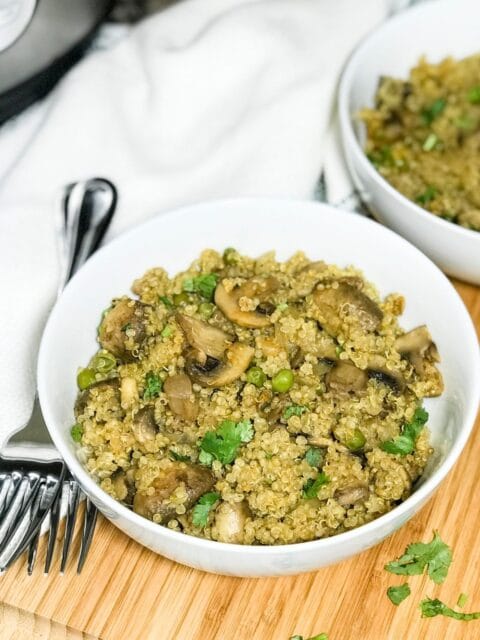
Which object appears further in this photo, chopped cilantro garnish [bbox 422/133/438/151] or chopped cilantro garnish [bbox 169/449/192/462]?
chopped cilantro garnish [bbox 422/133/438/151]

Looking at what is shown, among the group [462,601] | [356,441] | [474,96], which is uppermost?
[356,441]

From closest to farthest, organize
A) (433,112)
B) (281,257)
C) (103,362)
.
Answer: (103,362) < (281,257) < (433,112)

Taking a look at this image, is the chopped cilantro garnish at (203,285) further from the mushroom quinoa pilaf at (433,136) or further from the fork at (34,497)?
the mushroom quinoa pilaf at (433,136)

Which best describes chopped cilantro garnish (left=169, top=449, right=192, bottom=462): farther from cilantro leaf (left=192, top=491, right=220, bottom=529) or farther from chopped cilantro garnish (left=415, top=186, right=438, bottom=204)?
chopped cilantro garnish (left=415, top=186, right=438, bottom=204)

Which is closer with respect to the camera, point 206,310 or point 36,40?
point 206,310

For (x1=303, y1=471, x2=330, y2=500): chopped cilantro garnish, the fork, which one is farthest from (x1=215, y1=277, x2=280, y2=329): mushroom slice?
the fork

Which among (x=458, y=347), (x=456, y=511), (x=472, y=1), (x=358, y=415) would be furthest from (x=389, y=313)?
(x=472, y=1)

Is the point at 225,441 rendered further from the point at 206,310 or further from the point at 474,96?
the point at 474,96

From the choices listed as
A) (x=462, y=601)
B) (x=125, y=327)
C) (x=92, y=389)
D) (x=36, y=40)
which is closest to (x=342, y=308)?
(x=125, y=327)
